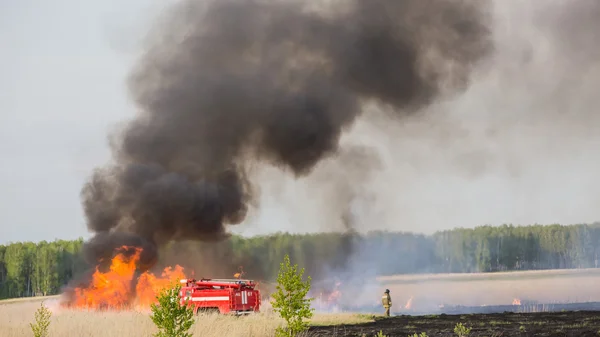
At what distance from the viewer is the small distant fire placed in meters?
40.4

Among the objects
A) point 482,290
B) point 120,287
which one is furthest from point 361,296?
point 120,287

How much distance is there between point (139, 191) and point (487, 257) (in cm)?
8479

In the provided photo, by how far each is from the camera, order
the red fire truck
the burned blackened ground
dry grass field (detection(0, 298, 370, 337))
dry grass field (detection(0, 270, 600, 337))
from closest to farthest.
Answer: dry grass field (detection(0, 298, 370, 337)), dry grass field (detection(0, 270, 600, 337)), the burned blackened ground, the red fire truck

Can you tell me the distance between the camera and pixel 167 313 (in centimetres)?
1434

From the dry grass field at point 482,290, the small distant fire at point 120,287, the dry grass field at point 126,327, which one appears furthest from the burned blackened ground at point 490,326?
the dry grass field at point 482,290

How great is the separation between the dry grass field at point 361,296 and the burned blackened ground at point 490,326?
277 centimetres

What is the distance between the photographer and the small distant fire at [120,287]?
4041 cm

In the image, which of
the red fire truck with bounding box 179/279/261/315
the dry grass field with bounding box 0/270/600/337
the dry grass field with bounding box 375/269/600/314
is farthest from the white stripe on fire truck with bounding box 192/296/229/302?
the dry grass field with bounding box 375/269/600/314

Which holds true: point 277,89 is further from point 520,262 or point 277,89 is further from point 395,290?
point 520,262

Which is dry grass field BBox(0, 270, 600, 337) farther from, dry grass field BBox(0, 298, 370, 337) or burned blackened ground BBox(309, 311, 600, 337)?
burned blackened ground BBox(309, 311, 600, 337)

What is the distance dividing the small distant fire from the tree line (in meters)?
2.40

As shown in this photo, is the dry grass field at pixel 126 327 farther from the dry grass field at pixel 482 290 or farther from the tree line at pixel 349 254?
the dry grass field at pixel 482 290

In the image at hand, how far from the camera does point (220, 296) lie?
30.7 m

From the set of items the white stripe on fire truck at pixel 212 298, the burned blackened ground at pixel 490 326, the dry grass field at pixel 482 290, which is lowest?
the dry grass field at pixel 482 290
